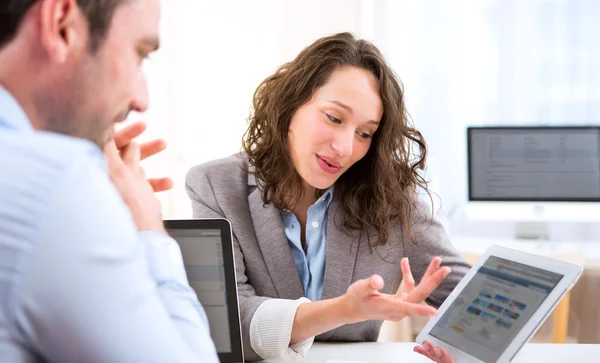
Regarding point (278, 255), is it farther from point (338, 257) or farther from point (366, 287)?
point (366, 287)

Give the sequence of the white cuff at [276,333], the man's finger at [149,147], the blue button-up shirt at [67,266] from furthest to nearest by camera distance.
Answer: the white cuff at [276,333], the man's finger at [149,147], the blue button-up shirt at [67,266]

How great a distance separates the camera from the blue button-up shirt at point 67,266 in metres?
0.50

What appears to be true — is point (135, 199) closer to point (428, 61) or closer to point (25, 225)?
point (25, 225)

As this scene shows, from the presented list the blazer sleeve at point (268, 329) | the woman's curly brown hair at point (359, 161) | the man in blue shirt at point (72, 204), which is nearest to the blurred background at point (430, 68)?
the woman's curly brown hair at point (359, 161)

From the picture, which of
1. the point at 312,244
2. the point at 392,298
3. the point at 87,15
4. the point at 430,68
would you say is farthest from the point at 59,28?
the point at 430,68

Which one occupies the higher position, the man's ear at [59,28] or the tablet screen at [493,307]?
the man's ear at [59,28]

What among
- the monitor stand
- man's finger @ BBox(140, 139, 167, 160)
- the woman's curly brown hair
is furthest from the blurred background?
man's finger @ BBox(140, 139, 167, 160)

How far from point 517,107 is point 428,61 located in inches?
21.2

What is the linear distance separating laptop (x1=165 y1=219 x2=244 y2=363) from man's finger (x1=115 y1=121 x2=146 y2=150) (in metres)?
0.28

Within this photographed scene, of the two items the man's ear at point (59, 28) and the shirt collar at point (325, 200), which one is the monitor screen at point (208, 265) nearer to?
the shirt collar at point (325, 200)

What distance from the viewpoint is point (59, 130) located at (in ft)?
2.02

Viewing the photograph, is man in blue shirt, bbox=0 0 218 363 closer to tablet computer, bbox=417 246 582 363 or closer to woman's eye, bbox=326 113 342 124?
tablet computer, bbox=417 246 582 363

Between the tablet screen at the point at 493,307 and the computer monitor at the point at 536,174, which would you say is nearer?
the tablet screen at the point at 493,307

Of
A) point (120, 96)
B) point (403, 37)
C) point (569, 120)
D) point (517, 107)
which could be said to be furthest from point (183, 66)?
point (120, 96)
